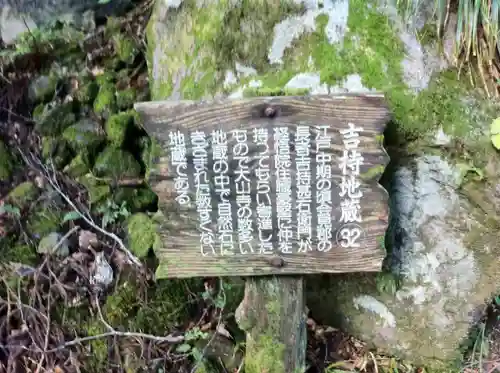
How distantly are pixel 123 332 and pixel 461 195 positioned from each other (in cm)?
188

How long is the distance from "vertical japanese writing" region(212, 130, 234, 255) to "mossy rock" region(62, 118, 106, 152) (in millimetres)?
1228

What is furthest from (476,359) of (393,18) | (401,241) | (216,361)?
(393,18)

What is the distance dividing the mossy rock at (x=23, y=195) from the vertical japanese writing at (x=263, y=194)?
167cm

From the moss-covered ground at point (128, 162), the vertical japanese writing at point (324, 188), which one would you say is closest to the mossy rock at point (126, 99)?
the moss-covered ground at point (128, 162)

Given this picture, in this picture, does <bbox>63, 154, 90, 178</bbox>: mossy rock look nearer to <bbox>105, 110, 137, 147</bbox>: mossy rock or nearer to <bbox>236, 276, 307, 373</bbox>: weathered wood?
<bbox>105, 110, 137, 147</bbox>: mossy rock

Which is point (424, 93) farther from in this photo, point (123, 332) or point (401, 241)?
point (123, 332)

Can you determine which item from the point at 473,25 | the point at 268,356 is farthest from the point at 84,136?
the point at 473,25

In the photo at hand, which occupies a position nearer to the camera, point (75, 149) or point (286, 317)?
point (286, 317)

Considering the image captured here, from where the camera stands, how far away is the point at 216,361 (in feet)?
9.64

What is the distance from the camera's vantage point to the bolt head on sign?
2336 mm

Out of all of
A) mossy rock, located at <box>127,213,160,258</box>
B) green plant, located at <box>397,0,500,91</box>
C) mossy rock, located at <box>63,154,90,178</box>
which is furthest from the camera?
mossy rock, located at <box>63,154,90,178</box>

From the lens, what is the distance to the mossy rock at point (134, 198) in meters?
3.22

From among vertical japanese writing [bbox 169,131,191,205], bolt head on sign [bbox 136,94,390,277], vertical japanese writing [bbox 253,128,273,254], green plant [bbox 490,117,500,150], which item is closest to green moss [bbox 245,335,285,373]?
bolt head on sign [bbox 136,94,390,277]

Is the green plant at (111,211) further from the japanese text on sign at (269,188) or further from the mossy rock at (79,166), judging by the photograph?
the japanese text on sign at (269,188)
